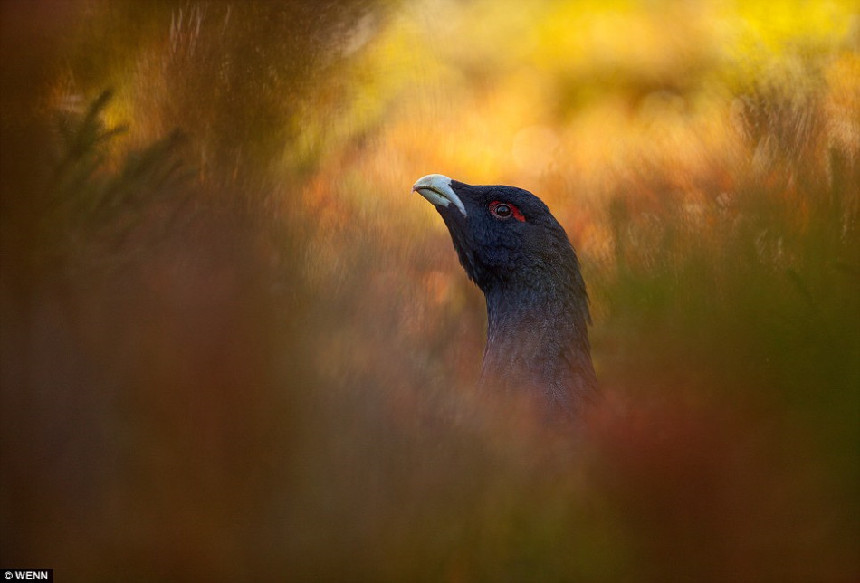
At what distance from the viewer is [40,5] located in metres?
0.73

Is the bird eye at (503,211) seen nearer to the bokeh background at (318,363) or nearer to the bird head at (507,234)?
the bird head at (507,234)

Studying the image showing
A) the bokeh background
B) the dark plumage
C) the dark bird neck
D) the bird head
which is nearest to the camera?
the bokeh background

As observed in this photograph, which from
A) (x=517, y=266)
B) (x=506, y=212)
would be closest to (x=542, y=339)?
(x=517, y=266)

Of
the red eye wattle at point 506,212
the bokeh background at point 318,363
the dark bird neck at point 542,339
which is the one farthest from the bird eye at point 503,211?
the bokeh background at point 318,363

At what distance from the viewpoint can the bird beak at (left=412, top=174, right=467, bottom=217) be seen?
7.02 ft

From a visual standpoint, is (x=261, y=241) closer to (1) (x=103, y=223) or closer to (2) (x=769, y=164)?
(1) (x=103, y=223)

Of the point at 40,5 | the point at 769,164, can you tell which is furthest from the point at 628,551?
the point at 40,5

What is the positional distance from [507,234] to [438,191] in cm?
24

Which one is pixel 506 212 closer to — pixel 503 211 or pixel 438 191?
pixel 503 211

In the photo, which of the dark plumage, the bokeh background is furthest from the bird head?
the bokeh background

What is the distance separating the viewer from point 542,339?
209 centimetres

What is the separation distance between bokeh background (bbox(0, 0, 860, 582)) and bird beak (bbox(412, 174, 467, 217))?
4.06 ft

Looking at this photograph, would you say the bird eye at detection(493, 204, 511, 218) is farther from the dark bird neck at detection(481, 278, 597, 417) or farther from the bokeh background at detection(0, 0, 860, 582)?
the bokeh background at detection(0, 0, 860, 582)

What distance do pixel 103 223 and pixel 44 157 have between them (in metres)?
0.08
